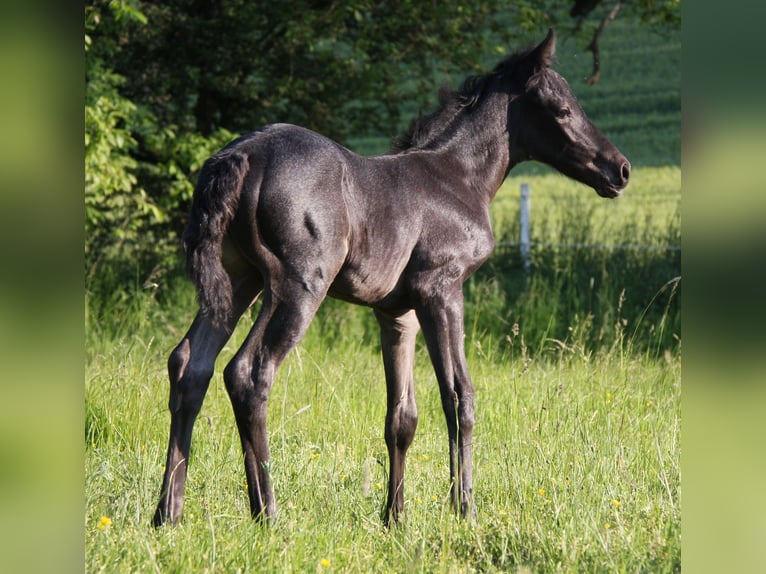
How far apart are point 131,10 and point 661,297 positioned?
22.4 ft

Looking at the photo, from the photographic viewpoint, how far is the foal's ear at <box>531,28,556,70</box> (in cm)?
433

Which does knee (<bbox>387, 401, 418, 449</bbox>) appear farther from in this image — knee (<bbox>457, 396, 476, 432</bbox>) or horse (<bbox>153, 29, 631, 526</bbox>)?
knee (<bbox>457, 396, 476, 432</bbox>)

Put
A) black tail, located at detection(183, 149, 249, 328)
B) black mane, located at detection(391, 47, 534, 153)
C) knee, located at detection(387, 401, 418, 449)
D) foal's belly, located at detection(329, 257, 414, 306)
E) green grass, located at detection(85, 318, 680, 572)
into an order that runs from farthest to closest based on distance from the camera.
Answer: black mane, located at detection(391, 47, 534, 153) → knee, located at detection(387, 401, 418, 449) → foal's belly, located at detection(329, 257, 414, 306) → black tail, located at detection(183, 149, 249, 328) → green grass, located at detection(85, 318, 680, 572)

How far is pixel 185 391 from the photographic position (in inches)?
149

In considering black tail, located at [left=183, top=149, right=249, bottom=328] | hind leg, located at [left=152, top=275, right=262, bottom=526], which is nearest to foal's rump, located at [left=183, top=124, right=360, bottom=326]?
black tail, located at [left=183, top=149, right=249, bottom=328]

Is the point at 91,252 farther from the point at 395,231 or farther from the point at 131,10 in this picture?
the point at 395,231

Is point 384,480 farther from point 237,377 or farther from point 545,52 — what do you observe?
point 545,52

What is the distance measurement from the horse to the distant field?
19960 mm

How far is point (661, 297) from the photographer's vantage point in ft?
35.8

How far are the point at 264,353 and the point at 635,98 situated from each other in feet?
112

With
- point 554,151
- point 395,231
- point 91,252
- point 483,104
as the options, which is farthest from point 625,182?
point 91,252

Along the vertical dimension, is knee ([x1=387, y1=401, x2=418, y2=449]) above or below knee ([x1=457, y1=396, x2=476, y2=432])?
below

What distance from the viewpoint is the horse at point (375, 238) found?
12.0ft

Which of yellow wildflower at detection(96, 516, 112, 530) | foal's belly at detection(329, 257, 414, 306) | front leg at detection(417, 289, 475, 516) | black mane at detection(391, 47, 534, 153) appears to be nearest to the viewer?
yellow wildflower at detection(96, 516, 112, 530)
